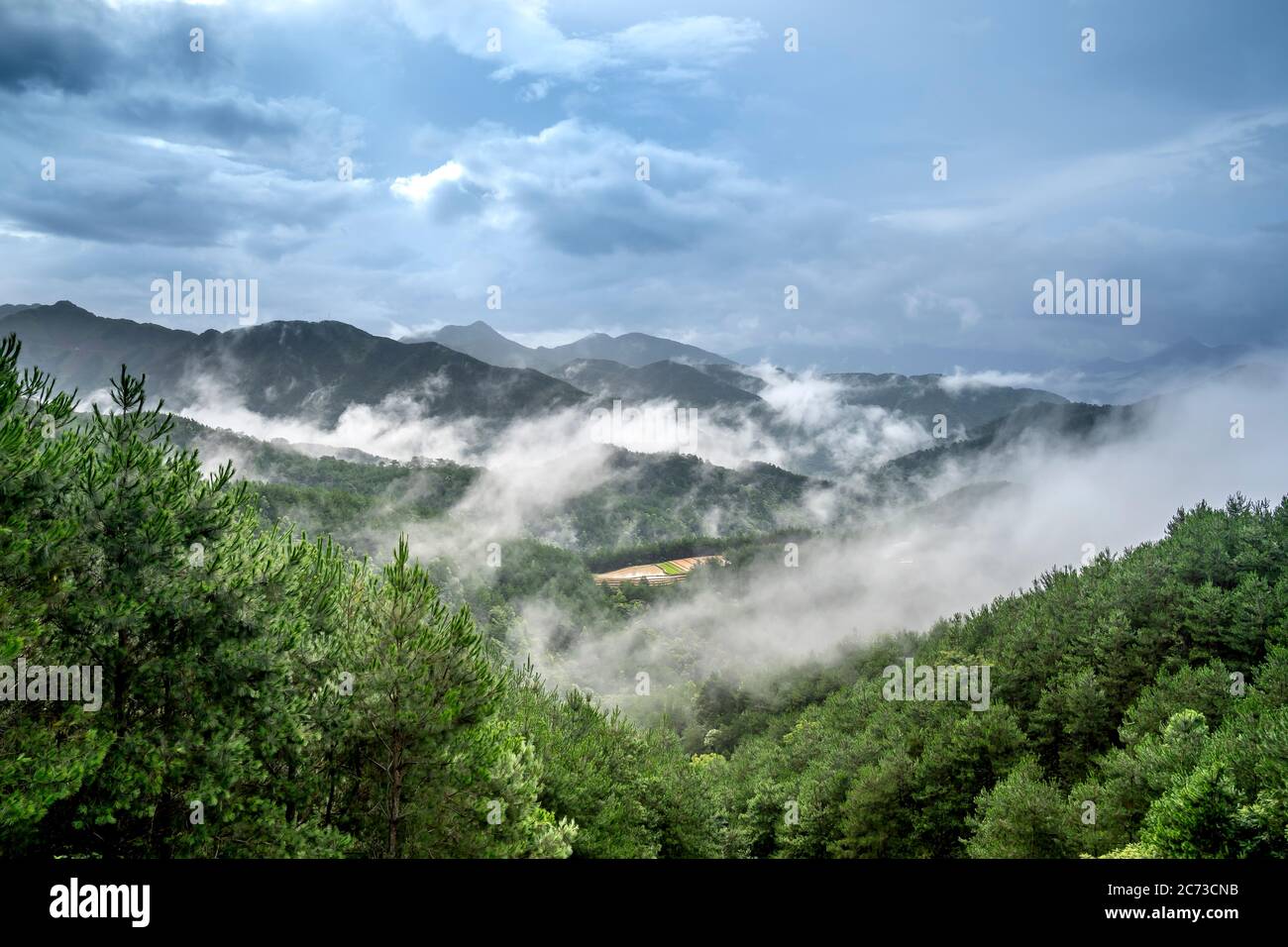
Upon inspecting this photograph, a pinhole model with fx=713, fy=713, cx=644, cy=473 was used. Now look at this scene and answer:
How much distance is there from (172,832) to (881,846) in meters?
44.3

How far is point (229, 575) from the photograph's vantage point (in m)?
17.7

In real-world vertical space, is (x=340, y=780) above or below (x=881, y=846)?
above

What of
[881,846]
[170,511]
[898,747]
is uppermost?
[170,511]
